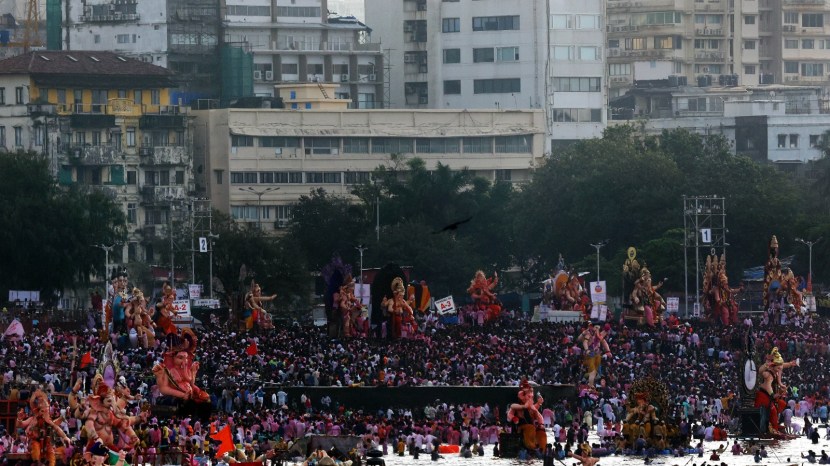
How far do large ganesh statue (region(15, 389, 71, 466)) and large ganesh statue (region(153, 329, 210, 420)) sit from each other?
1071 cm

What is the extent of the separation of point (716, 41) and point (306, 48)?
46716 mm

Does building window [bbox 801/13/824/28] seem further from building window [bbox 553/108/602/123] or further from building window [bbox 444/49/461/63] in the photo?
building window [bbox 444/49/461/63]

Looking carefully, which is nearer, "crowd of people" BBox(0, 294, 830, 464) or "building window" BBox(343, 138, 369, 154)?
"crowd of people" BBox(0, 294, 830, 464)

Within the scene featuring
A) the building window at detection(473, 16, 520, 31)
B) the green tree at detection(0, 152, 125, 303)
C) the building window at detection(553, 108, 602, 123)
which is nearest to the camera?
the green tree at detection(0, 152, 125, 303)

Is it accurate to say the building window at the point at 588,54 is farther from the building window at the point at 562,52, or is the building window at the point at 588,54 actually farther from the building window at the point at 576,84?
the building window at the point at 576,84

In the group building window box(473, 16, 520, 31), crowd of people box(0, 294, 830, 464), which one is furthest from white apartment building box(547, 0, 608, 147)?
crowd of people box(0, 294, 830, 464)

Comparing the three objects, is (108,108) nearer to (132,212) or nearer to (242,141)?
(132,212)

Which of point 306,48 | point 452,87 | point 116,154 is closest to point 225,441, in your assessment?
point 116,154

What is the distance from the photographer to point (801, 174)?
159 meters

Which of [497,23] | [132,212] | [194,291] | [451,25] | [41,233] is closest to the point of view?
[194,291]

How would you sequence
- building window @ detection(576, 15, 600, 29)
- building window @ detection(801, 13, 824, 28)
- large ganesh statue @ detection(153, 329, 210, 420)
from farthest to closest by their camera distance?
building window @ detection(801, 13, 824, 28) < building window @ detection(576, 15, 600, 29) < large ganesh statue @ detection(153, 329, 210, 420)

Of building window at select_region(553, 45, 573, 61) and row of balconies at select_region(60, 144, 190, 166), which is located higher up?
building window at select_region(553, 45, 573, 61)

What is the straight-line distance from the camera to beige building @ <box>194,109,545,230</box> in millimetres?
138625

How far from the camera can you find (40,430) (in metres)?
65.3
